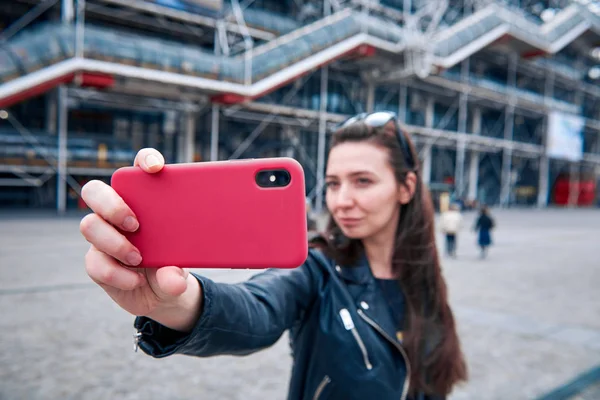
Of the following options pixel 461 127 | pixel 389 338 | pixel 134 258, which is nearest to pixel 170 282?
pixel 134 258

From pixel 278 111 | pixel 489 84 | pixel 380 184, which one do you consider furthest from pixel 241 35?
pixel 380 184

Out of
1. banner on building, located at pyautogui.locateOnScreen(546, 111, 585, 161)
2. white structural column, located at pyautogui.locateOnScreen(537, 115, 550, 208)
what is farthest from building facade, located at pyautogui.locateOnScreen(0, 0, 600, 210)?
white structural column, located at pyautogui.locateOnScreen(537, 115, 550, 208)

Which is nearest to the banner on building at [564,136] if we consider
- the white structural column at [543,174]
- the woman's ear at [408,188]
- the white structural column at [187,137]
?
the white structural column at [543,174]

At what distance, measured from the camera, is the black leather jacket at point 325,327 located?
128cm

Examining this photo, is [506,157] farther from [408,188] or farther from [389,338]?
[389,338]

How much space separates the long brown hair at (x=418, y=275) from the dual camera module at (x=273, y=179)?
0.75m

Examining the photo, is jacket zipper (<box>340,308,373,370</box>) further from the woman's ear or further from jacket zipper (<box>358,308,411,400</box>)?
the woman's ear

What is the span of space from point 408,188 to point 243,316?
0.87m

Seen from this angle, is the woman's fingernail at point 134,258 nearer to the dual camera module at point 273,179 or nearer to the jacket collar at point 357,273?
the dual camera module at point 273,179

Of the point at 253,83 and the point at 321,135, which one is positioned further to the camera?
the point at 321,135

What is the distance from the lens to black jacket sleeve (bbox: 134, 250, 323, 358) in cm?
105

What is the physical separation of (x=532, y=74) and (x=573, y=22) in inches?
150

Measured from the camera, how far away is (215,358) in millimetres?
3873

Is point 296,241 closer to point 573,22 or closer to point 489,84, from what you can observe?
point 489,84
